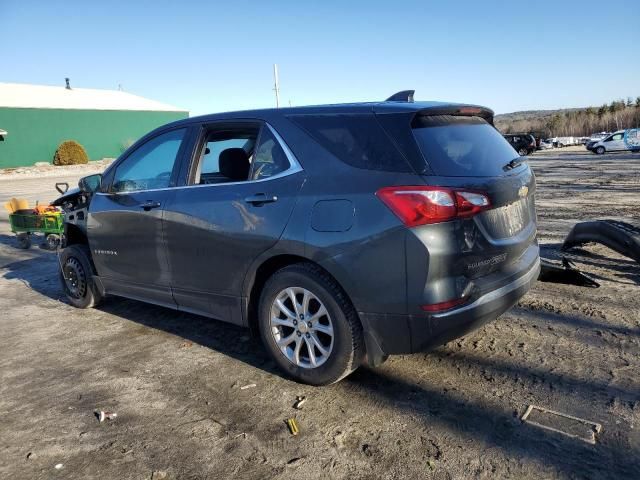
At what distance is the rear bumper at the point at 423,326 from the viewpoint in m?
2.84

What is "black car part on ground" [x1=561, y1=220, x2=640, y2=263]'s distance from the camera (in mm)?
5352

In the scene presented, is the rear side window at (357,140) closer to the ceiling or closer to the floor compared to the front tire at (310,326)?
closer to the ceiling

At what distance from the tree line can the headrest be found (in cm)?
5497

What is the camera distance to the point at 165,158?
4262mm

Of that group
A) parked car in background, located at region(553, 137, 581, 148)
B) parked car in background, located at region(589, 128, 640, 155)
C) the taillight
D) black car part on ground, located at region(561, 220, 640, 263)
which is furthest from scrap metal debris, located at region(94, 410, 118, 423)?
parked car in background, located at region(553, 137, 581, 148)

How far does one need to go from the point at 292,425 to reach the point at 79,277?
336cm

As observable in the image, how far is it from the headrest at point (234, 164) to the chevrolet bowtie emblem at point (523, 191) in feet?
6.17

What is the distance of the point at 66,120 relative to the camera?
42688 millimetres

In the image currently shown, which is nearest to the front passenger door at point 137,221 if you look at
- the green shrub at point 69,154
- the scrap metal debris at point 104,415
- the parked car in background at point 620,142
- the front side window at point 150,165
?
the front side window at point 150,165

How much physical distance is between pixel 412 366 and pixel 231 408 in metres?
1.29

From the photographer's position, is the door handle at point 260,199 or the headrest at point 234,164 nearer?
the door handle at point 260,199

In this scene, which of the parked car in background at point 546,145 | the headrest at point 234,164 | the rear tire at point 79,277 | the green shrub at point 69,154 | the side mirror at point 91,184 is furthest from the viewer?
the parked car in background at point 546,145

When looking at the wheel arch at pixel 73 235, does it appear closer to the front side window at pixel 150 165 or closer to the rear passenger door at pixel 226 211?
the front side window at pixel 150 165

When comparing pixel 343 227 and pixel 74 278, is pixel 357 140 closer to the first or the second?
pixel 343 227
